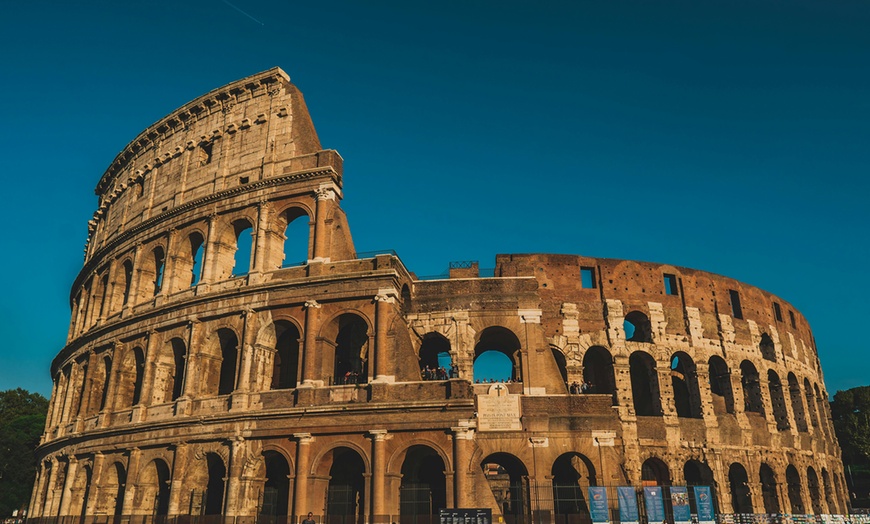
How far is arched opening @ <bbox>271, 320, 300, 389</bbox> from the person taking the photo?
23.6m

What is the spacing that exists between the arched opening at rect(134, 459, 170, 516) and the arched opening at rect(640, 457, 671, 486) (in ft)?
57.9

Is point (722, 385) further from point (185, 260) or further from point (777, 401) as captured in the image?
point (185, 260)

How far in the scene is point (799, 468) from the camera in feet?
95.8

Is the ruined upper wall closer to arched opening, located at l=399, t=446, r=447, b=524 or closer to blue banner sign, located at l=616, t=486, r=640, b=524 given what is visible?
arched opening, located at l=399, t=446, r=447, b=524

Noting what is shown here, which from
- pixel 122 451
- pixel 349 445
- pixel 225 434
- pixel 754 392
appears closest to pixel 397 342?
pixel 349 445

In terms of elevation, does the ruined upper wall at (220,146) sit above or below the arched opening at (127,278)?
above

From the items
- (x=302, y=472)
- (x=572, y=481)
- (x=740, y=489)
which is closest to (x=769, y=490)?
(x=740, y=489)

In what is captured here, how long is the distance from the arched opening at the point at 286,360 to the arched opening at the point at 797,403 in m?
23.5

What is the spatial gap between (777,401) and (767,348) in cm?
251

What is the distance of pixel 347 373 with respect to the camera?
883 inches

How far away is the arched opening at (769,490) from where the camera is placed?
91.2 feet

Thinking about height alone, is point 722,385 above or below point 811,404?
below

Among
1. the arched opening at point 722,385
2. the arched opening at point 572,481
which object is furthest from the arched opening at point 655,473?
the arched opening at point 722,385

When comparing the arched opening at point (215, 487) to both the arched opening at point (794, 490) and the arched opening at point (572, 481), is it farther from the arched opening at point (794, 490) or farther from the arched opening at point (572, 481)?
the arched opening at point (794, 490)
